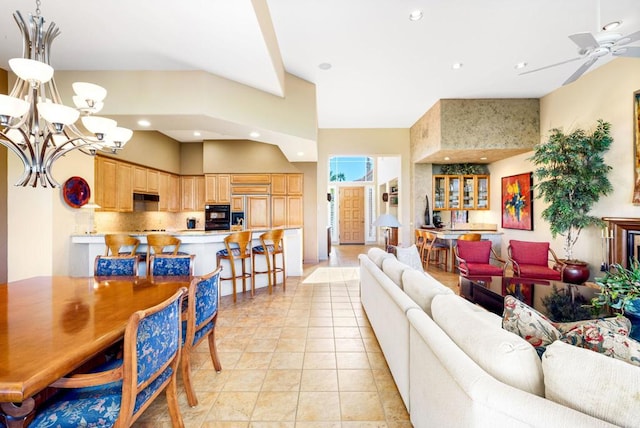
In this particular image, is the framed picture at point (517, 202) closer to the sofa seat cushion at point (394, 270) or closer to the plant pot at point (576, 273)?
the plant pot at point (576, 273)

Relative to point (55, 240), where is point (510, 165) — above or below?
above

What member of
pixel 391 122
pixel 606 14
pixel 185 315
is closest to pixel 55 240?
pixel 185 315

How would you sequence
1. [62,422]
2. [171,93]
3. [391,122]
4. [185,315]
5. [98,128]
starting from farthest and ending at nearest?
1. [391,122]
2. [171,93]
3. [98,128]
4. [185,315]
5. [62,422]

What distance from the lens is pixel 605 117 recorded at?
12.6 ft

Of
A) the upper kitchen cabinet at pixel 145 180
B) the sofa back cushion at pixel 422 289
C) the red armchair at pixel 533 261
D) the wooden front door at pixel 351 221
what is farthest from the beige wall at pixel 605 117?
the upper kitchen cabinet at pixel 145 180

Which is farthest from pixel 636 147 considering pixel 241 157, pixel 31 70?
pixel 241 157

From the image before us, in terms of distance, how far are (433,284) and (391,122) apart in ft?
17.8

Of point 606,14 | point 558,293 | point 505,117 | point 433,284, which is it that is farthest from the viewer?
point 505,117

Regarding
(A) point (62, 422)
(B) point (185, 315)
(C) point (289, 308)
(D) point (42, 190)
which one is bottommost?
(C) point (289, 308)

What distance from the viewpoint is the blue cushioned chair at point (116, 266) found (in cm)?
256

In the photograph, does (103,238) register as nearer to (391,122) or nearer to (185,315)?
(185,315)

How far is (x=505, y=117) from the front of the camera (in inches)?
201

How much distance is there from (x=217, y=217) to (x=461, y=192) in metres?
6.12

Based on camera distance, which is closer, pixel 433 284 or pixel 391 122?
pixel 433 284
